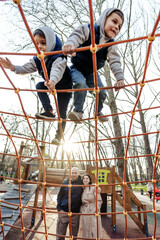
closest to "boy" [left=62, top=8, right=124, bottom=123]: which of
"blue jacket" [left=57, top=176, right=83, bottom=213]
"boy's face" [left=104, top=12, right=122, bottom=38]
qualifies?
"boy's face" [left=104, top=12, right=122, bottom=38]

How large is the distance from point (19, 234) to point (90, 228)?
1.63 meters

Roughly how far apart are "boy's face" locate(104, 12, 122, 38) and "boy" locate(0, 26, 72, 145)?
404 mm

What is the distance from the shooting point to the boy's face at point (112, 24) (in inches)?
57.7

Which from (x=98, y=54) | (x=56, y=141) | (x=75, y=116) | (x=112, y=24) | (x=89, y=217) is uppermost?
(x=112, y=24)

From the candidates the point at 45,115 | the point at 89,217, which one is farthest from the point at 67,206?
the point at 45,115

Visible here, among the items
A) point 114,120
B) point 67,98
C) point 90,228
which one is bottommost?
point 90,228

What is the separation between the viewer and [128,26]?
559 cm

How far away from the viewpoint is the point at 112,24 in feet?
4.83

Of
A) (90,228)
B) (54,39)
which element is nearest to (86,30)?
(54,39)

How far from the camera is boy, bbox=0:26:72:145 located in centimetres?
142

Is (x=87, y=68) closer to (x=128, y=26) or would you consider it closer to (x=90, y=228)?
(x=90, y=228)

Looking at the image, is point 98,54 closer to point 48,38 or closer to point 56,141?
point 48,38

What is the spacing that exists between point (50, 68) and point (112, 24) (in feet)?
1.97

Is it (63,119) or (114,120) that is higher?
(114,120)
